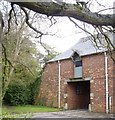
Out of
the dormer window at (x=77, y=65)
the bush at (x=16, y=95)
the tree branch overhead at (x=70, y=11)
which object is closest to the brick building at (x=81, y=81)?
the dormer window at (x=77, y=65)

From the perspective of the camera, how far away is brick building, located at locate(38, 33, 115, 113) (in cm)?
1985

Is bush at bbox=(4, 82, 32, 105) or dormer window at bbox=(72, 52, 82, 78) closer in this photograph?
dormer window at bbox=(72, 52, 82, 78)

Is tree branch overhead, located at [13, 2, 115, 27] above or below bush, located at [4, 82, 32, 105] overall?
above

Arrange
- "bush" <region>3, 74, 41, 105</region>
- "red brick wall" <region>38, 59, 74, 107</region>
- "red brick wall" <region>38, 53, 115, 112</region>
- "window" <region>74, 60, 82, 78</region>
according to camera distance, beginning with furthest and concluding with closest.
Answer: "bush" <region>3, 74, 41, 105</region> → "red brick wall" <region>38, 59, 74, 107</region> → "window" <region>74, 60, 82, 78</region> → "red brick wall" <region>38, 53, 115, 112</region>

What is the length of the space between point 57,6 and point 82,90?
21.7 meters

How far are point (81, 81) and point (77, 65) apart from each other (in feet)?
4.83

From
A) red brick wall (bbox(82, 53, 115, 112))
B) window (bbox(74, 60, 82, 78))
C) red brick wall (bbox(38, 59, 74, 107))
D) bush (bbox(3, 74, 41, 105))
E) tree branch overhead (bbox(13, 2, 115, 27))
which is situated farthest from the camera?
bush (bbox(3, 74, 41, 105))

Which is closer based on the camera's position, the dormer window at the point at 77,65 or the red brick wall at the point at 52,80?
the dormer window at the point at 77,65

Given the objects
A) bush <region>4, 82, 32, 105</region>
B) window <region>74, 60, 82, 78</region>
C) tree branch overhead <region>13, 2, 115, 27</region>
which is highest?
window <region>74, 60, 82, 78</region>

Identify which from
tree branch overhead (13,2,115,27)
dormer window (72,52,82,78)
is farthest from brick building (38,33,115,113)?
tree branch overhead (13,2,115,27)

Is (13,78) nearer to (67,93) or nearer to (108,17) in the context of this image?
(67,93)

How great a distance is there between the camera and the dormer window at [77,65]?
76.0 feet

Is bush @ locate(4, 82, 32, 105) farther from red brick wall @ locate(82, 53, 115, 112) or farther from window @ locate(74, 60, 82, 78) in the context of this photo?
red brick wall @ locate(82, 53, 115, 112)

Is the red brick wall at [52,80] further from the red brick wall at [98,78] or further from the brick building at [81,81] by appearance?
the red brick wall at [98,78]
